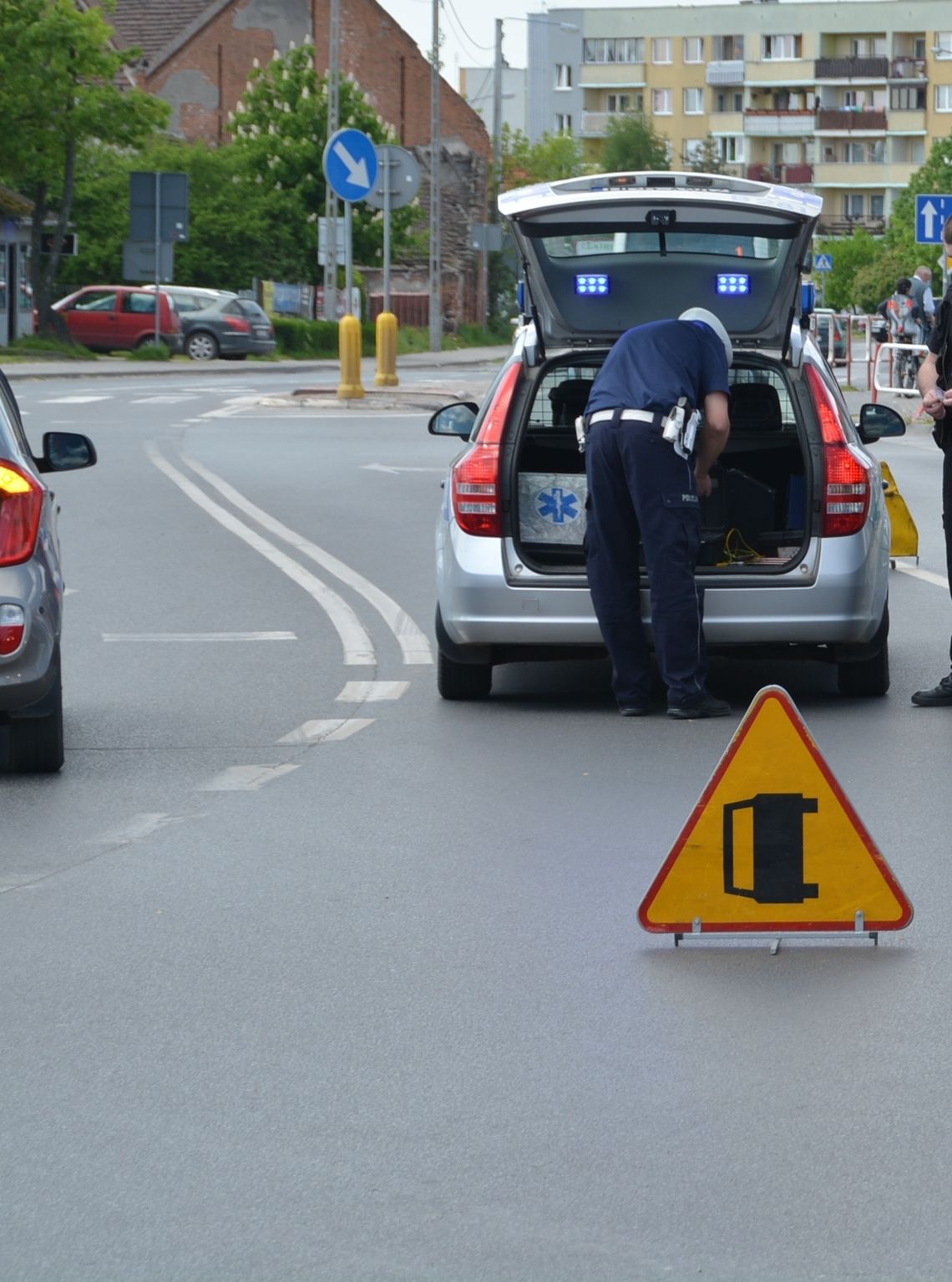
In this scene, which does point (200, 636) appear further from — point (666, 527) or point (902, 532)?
point (902, 532)

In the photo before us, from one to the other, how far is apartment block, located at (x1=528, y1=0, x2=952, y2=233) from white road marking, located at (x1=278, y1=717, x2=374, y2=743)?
126m

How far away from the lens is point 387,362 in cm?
3928

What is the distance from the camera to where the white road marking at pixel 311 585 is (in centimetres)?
1173

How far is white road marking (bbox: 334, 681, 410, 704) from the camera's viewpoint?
10.2 meters

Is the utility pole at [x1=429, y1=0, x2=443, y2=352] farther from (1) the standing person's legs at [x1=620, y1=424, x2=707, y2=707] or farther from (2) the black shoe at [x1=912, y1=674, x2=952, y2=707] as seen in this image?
(1) the standing person's legs at [x1=620, y1=424, x2=707, y2=707]

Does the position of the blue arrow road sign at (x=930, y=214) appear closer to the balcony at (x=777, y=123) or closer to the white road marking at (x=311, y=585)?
the white road marking at (x=311, y=585)

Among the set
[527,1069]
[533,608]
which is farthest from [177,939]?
[533,608]

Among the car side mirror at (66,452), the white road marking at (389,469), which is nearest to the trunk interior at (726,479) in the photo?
the car side mirror at (66,452)

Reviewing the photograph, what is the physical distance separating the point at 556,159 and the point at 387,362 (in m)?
90.1

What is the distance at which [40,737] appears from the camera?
8.47 m

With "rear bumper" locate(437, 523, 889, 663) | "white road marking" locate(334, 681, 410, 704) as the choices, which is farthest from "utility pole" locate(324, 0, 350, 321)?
"rear bumper" locate(437, 523, 889, 663)

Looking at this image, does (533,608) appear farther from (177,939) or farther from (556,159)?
(556,159)

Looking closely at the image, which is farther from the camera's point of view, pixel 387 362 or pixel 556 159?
pixel 556 159

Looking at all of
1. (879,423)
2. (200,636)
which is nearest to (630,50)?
(200,636)
